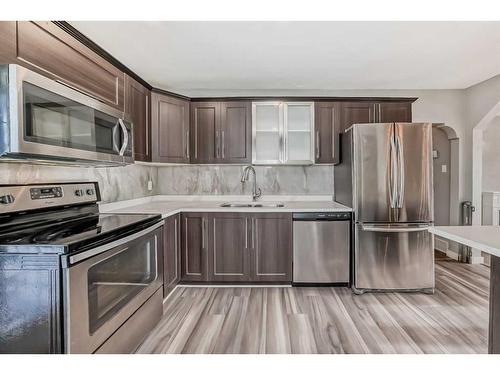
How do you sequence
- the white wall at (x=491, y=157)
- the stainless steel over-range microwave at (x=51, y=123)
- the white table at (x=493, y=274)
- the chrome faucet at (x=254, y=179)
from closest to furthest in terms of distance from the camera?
the stainless steel over-range microwave at (x=51, y=123) → the white table at (x=493, y=274) → the chrome faucet at (x=254, y=179) → the white wall at (x=491, y=157)

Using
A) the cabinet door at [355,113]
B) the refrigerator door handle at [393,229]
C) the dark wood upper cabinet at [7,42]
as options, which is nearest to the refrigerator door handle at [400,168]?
the refrigerator door handle at [393,229]

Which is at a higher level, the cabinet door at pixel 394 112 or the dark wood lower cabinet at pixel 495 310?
the cabinet door at pixel 394 112

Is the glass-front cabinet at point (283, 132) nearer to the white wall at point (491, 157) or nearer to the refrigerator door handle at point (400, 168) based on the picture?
the refrigerator door handle at point (400, 168)

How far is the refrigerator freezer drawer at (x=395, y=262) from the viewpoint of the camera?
9.98ft

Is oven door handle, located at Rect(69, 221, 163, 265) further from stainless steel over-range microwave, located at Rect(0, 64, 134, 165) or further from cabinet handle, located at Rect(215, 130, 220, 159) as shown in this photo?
cabinet handle, located at Rect(215, 130, 220, 159)

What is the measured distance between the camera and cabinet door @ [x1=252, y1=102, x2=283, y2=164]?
3.54 metres

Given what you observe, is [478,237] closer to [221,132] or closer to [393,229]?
[393,229]

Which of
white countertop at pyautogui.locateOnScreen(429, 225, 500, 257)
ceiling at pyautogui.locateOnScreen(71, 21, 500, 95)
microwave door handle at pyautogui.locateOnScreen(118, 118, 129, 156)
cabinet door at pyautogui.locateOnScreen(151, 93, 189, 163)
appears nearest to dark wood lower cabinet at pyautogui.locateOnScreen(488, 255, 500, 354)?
white countertop at pyautogui.locateOnScreen(429, 225, 500, 257)

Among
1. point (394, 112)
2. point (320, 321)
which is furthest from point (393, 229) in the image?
point (394, 112)

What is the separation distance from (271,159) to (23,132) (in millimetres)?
2600

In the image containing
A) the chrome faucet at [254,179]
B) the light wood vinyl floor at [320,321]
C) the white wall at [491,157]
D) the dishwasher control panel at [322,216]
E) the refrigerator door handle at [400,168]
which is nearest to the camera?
the light wood vinyl floor at [320,321]

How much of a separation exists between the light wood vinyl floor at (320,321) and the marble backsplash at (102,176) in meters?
1.18

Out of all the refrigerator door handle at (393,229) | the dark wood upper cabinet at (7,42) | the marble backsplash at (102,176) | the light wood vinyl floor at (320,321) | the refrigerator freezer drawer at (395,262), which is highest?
the dark wood upper cabinet at (7,42)
